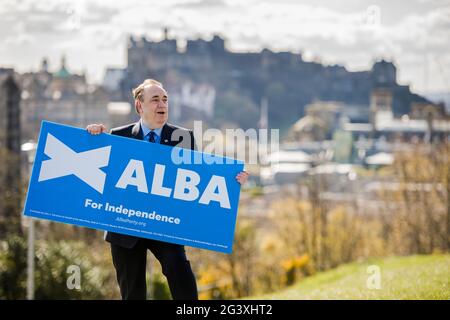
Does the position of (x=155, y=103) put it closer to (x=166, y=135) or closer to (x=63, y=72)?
(x=166, y=135)

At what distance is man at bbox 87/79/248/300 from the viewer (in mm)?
5164

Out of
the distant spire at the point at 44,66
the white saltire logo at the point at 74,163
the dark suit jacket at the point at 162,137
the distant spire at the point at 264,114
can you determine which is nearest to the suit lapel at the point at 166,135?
the dark suit jacket at the point at 162,137

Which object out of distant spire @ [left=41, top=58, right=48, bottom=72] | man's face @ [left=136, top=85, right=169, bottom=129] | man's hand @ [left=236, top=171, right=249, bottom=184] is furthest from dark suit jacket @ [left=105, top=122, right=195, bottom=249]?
distant spire @ [left=41, top=58, right=48, bottom=72]

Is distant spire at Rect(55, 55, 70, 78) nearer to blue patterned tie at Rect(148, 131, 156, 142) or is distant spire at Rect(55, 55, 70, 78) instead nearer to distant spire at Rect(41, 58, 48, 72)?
distant spire at Rect(41, 58, 48, 72)

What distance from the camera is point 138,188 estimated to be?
18.8ft

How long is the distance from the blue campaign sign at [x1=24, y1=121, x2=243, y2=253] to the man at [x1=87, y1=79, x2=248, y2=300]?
209 millimetres

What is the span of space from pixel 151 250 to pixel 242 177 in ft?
2.54

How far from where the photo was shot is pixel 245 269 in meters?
34.0

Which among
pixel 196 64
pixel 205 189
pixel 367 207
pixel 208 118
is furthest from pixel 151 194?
pixel 196 64

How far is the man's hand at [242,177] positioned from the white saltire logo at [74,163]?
0.91m
